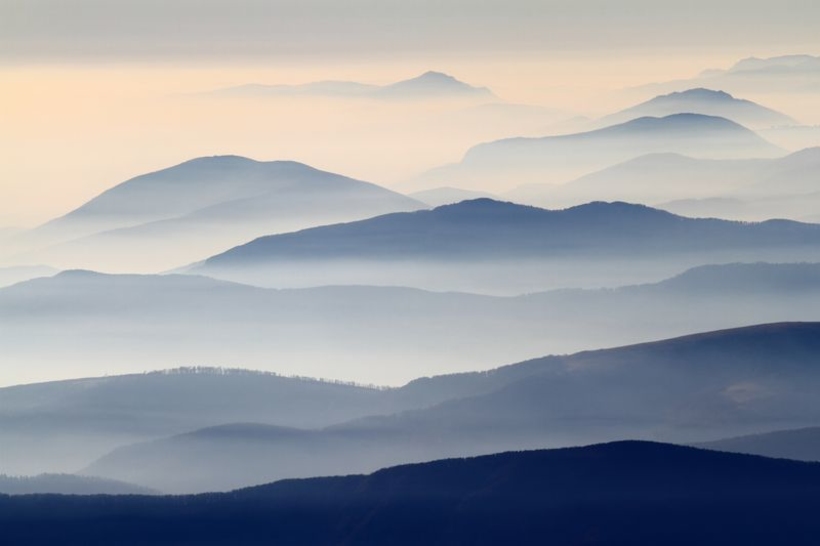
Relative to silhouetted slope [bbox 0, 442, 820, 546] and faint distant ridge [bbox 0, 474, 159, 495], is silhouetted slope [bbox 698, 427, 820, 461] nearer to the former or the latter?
silhouetted slope [bbox 0, 442, 820, 546]

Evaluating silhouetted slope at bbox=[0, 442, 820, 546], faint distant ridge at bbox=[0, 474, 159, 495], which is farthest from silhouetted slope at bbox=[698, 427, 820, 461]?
faint distant ridge at bbox=[0, 474, 159, 495]

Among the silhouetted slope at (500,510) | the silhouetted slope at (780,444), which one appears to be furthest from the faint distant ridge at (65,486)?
the silhouetted slope at (780,444)

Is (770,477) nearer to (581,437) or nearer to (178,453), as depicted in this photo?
(581,437)

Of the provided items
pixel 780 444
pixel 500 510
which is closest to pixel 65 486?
pixel 500 510

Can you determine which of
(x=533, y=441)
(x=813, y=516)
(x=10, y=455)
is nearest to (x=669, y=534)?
(x=813, y=516)

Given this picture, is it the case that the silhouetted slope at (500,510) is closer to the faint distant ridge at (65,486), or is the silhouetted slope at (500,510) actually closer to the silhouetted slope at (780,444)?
the faint distant ridge at (65,486)
